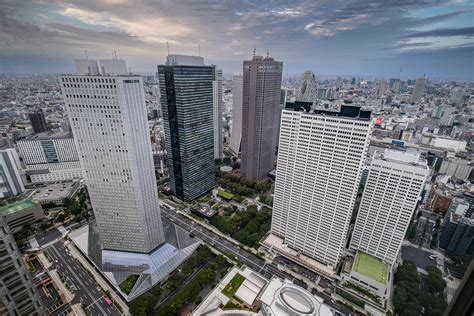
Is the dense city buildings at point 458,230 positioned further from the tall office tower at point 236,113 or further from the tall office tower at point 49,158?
the tall office tower at point 49,158

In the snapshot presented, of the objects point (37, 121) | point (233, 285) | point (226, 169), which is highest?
point (37, 121)

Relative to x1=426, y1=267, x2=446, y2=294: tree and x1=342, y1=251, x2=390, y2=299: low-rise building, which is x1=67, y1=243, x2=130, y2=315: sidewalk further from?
x1=426, y1=267, x2=446, y2=294: tree

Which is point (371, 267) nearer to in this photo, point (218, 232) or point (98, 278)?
point (218, 232)

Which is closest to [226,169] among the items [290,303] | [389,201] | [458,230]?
[389,201]

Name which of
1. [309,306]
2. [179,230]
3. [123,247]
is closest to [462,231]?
[309,306]

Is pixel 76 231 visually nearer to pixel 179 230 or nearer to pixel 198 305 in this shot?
pixel 179 230

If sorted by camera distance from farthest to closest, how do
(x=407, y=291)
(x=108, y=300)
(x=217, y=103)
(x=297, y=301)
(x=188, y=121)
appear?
(x=217, y=103), (x=188, y=121), (x=407, y=291), (x=108, y=300), (x=297, y=301)

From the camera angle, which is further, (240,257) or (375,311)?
(240,257)

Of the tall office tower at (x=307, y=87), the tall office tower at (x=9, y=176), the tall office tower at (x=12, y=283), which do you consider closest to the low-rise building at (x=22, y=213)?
the tall office tower at (x=9, y=176)
